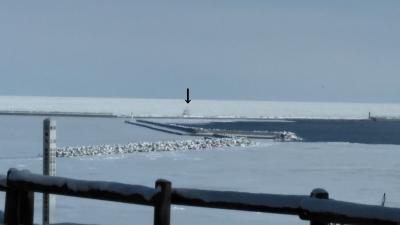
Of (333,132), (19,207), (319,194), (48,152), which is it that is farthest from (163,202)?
(333,132)

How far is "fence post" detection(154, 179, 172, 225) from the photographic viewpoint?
563cm

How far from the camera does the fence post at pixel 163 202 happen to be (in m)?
5.63

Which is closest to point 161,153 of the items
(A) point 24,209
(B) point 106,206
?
(B) point 106,206

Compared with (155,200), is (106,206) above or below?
below

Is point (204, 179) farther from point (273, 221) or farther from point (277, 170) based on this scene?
point (273, 221)

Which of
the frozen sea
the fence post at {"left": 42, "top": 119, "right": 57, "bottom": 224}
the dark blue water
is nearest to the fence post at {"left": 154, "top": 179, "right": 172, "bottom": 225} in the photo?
the fence post at {"left": 42, "top": 119, "right": 57, "bottom": 224}

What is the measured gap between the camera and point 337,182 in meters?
17.7

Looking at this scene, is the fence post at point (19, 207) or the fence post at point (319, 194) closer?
the fence post at point (319, 194)

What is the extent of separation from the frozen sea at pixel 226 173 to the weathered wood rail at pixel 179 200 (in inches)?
176

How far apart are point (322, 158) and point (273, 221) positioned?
14.4 m

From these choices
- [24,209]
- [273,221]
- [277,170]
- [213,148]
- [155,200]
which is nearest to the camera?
[155,200]

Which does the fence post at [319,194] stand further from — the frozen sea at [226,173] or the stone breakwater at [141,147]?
the stone breakwater at [141,147]

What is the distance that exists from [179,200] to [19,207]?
4.86 feet

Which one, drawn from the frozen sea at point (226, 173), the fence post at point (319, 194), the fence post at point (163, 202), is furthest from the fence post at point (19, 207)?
the frozen sea at point (226, 173)
